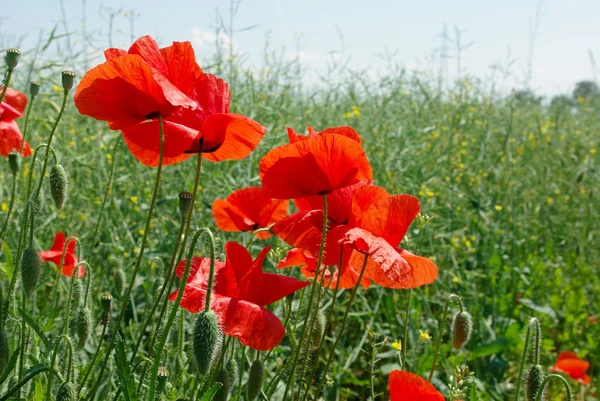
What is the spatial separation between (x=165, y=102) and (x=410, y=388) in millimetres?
642

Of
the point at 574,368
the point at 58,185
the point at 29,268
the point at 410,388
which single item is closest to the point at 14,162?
the point at 58,185

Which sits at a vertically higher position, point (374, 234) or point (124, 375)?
point (374, 234)

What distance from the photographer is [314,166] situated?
125 cm

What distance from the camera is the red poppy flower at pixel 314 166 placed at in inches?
48.5

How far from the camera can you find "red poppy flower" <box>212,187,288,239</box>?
5.57 feet

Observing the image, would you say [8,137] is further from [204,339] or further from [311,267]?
[204,339]

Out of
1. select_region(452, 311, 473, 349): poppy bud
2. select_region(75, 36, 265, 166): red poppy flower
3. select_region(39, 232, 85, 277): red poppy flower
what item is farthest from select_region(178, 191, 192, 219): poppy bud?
select_region(39, 232, 85, 277): red poppy flower

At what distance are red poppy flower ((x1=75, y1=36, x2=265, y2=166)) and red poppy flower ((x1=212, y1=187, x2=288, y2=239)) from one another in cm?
38

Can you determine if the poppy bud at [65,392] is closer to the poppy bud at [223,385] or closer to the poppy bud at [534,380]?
the poppy bud at [223,385]

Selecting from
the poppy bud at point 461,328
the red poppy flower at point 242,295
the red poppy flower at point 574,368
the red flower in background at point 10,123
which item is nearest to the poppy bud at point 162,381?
the red poppy flower at point 242,295

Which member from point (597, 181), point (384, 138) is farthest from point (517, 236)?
point (597, 181)

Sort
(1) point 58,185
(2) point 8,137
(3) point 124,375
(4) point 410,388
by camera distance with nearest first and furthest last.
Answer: (3) point 124,375 → (4) point 410,388 → (1) point 58,185 → (2) point 8,137

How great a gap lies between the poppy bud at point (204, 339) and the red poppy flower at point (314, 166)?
0.31 m

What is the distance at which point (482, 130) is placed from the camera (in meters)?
5.15
